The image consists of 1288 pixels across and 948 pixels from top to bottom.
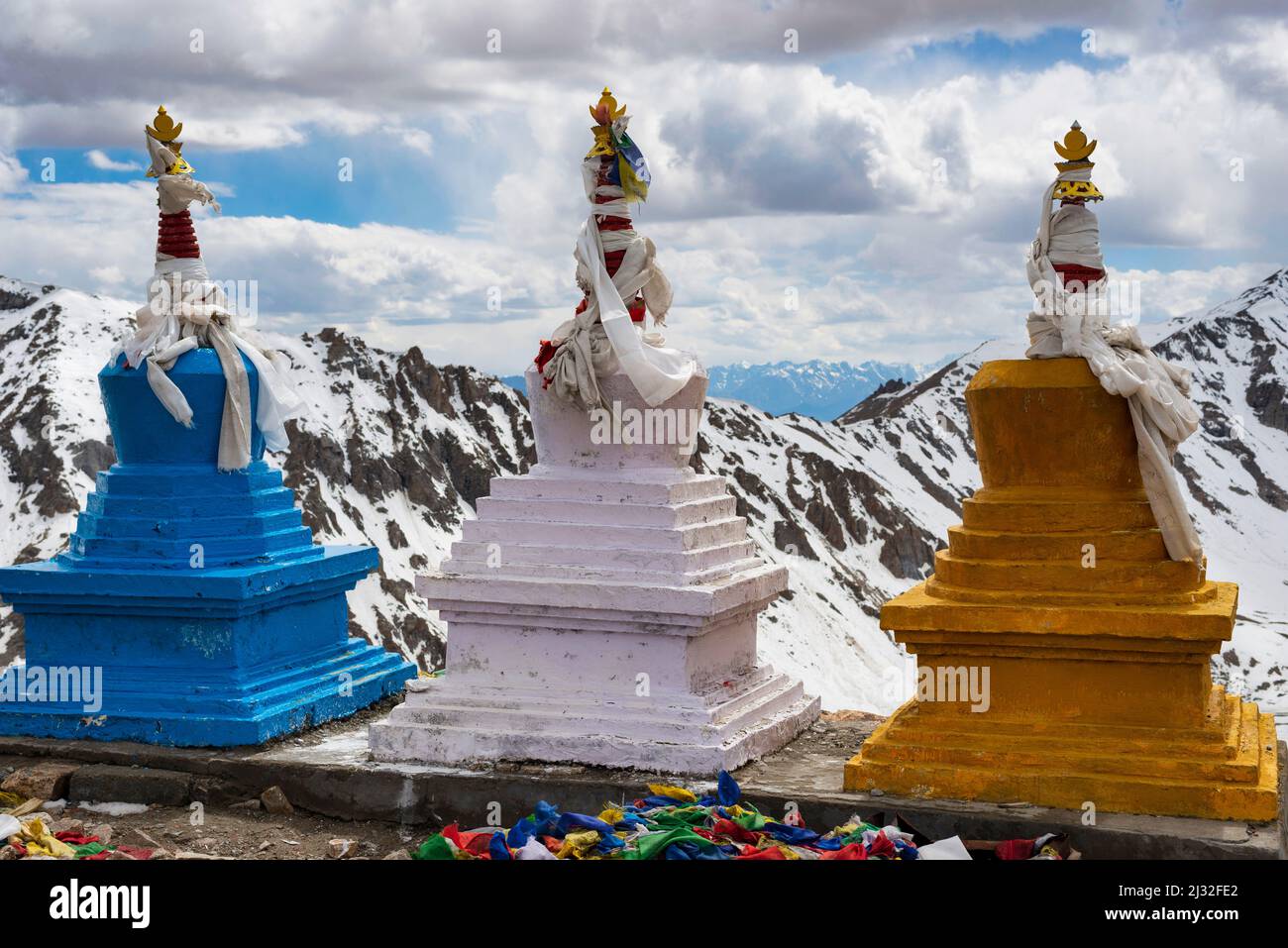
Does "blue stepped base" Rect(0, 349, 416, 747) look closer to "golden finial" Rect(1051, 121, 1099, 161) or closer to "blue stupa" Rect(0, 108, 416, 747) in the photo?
"blue stupa" Rect(0, 108, 416, 747)

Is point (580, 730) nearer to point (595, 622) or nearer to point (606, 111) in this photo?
point (595, 622)

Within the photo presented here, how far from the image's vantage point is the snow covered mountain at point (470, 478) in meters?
85.7

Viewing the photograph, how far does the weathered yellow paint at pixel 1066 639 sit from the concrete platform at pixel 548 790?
7.3 inches

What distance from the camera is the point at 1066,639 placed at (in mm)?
9266

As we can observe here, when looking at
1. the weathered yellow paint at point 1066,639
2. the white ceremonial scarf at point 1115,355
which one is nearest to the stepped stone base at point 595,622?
the weathered yellow paint at point 1066,639

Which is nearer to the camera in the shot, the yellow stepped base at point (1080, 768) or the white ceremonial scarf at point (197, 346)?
the yellow stepped base at point (1080, 768)

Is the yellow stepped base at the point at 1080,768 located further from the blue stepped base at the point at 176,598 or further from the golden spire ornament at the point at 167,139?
the golden spire ornament at the point at 167,139

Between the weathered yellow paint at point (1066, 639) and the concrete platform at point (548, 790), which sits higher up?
the weathered yellow paint at point (1066, 639)

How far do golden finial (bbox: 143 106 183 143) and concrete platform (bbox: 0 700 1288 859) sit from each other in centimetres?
468

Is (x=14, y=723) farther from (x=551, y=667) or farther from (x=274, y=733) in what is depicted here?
(x=551, y=667)

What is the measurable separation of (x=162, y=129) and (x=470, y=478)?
3597 inches

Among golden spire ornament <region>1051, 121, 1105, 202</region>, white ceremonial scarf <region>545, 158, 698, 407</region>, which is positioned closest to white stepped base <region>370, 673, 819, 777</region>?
white ceremonial scarf <region>545, 158, 698, 407</region>

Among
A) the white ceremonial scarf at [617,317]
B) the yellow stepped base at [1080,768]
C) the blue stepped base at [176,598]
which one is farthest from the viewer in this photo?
the blue stepped base at [176,598]

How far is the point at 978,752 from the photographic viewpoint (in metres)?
9.36
